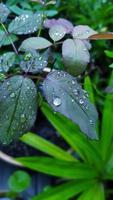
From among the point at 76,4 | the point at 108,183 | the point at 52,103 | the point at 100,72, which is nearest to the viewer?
the point at 52,103

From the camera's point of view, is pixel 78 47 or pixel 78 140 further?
pixel 78 140

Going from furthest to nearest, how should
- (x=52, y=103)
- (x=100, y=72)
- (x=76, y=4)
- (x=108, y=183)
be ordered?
(x=108, y=183), (x=100, y=72), (x=76, y=4), (x=52, y=103)

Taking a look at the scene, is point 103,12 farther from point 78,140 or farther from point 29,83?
point 29,83

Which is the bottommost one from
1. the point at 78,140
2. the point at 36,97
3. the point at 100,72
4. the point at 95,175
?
the point at 95,175

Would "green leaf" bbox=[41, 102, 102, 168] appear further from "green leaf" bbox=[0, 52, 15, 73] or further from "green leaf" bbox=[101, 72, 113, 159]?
"green leaf" bbox=[0, 52, 15, 73]

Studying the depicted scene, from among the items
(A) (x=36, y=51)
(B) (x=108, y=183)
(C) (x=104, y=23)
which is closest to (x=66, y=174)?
(B) (x=108, y=183)

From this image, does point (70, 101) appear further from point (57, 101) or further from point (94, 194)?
point (94, 194)

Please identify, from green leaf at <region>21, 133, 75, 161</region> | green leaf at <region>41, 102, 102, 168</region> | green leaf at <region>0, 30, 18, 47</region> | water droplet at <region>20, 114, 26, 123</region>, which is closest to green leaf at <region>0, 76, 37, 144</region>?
water droplet at <region>20, 114, 26, 123</region>
